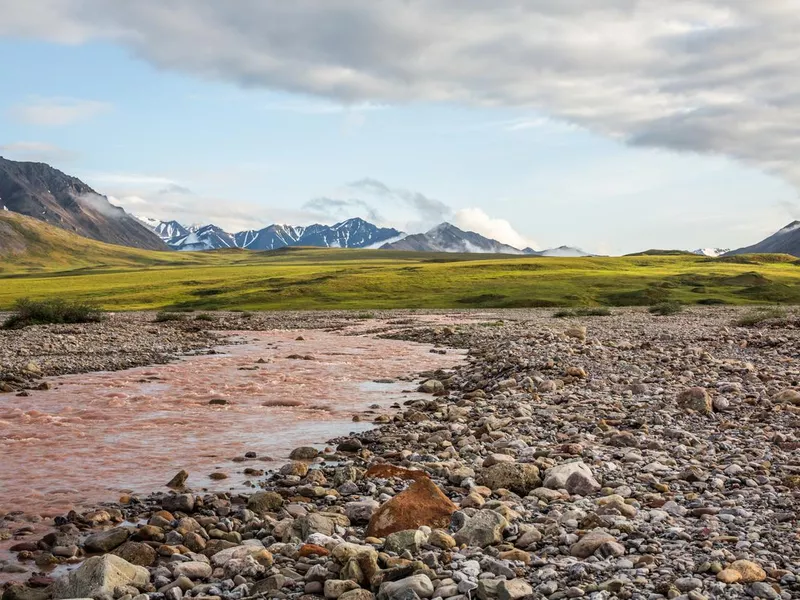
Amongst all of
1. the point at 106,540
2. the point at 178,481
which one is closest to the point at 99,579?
the point at 106,540

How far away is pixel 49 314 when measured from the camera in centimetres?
5803

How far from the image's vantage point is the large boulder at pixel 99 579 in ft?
25.7

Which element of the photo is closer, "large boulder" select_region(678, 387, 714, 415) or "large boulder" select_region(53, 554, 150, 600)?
"large boulder" select_region(53, 554, 150, 600)

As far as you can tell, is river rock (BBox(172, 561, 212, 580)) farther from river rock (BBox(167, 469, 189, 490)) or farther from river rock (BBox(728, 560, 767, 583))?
river rock (BBox(728, 560, 767, 583))

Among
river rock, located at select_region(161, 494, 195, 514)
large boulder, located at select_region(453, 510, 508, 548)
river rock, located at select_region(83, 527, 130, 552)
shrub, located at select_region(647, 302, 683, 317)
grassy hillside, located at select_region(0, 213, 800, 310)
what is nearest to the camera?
large boulder, located at select_region(453, 510, 508, 548)

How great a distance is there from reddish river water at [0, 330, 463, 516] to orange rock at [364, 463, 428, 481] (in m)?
2.52

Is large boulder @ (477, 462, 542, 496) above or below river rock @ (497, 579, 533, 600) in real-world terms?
below

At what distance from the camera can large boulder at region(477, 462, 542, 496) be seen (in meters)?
11.8

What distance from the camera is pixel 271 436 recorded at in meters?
17.9

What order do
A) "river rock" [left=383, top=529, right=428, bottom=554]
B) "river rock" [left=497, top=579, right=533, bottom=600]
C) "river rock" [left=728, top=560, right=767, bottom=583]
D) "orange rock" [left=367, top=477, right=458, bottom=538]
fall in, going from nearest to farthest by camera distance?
"river rock" [left=497, top=579, right=533, bottom=600]
"river rock" [left=728, top=560, right=767, bottom=583]
"river rock" [left=383, top=529, right=428, bottom=554]
"orange rock" [left=367, top=477, right=458, bottom=538]

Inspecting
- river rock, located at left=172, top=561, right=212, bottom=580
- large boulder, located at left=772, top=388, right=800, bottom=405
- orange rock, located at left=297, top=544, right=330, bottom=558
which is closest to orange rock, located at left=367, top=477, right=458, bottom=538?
orange rock, located at left=297, top=544, right=330, bottom=558

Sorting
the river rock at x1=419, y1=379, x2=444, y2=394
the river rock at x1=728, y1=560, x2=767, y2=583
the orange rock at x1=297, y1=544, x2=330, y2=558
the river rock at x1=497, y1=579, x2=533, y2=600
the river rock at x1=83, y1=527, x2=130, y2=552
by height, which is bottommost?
the river rock at x1=419, y1=379, x2=444, y2=394

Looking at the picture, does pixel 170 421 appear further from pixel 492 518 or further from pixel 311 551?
pixel 492 518

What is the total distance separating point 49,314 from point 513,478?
55.5 m
